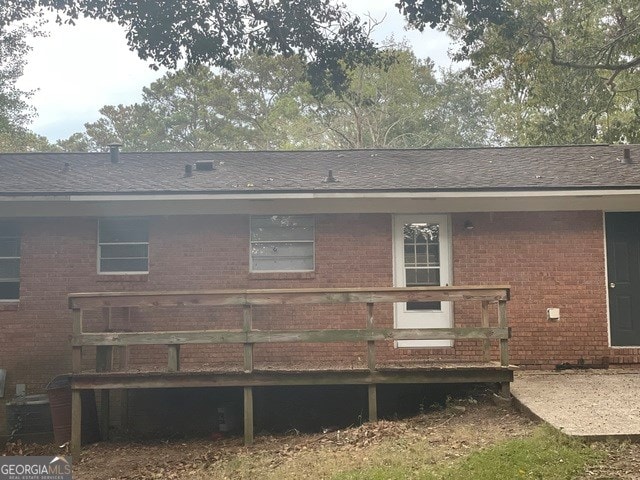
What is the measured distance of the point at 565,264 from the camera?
1006cm

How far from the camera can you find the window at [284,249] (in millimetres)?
10242

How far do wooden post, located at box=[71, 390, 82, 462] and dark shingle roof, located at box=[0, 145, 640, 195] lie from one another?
9.72 feet

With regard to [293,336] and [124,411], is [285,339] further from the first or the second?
[124,411]

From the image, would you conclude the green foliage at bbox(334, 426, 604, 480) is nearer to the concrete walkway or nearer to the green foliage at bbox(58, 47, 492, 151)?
the concrete walkway

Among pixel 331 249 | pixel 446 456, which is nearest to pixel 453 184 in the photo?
pixel 331 249

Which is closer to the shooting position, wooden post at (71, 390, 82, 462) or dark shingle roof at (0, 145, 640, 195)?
wooden post at (71, 390, 82, 462)

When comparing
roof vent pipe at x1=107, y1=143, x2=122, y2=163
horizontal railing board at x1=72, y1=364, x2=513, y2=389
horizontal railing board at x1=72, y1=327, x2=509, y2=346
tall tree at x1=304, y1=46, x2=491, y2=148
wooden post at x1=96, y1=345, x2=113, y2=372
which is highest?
tall tree at x1=304, y1=46, x2=491, y2=148

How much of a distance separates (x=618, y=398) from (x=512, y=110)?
2442 centimetres

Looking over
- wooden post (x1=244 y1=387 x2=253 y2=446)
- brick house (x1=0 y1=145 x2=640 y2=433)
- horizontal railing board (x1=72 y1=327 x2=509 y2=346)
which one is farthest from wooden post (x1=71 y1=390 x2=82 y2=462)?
wooden post (x1=244 y1=387 x2=253 y2=446)

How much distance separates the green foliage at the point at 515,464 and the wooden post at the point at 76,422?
13.0 ft

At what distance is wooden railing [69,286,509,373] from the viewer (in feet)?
26.2

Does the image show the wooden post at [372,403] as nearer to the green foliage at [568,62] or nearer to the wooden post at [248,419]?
the wooden post at [248,419]

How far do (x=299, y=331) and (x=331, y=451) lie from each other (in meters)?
1.62

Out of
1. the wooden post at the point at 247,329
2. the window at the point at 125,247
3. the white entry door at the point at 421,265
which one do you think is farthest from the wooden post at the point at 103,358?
the white entry door at the point at 421,265
